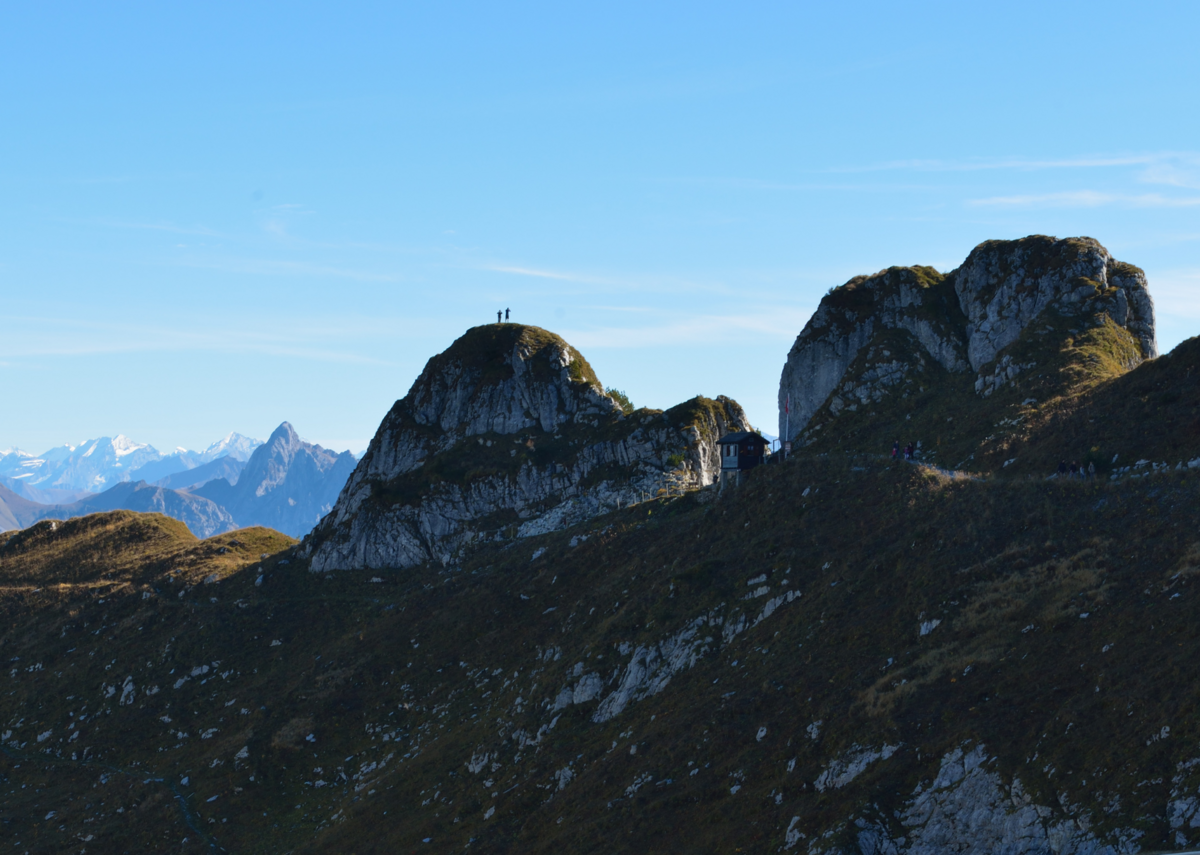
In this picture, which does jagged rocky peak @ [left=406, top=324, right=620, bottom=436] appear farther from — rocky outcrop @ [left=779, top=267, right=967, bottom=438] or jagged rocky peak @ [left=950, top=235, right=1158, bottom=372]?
jagged rocky peak @ [left=950, top=235, right=1158, bottom=372]

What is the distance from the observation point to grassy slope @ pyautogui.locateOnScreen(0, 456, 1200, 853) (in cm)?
3372

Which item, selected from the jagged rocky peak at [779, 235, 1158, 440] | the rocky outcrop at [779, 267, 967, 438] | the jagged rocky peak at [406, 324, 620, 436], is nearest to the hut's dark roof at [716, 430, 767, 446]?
the jagged rocky peak at [779, 235, 1158, 440]

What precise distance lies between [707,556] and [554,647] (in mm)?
13325

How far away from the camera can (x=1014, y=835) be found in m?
28.6

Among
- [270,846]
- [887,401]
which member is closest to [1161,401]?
[887,401]

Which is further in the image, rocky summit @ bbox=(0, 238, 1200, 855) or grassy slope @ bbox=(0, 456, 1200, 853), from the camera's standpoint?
grassy slope @ bbox=(0, 456, 1200, 853)

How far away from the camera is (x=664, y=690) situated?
166 feet

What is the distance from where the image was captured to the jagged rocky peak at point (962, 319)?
89.8 m

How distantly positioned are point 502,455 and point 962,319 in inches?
2175

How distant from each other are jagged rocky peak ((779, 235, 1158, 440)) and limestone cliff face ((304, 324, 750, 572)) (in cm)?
1487

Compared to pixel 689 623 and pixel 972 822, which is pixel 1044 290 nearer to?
pixel 689 623

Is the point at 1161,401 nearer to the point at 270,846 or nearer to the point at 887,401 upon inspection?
the point at 887,401

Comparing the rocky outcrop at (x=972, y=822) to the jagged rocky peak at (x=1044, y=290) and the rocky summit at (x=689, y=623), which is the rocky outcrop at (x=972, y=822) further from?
the jagged rocky peak at (x=1044, y=290)

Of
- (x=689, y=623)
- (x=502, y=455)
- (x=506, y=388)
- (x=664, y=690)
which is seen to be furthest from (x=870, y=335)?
(x=664, y=690)
